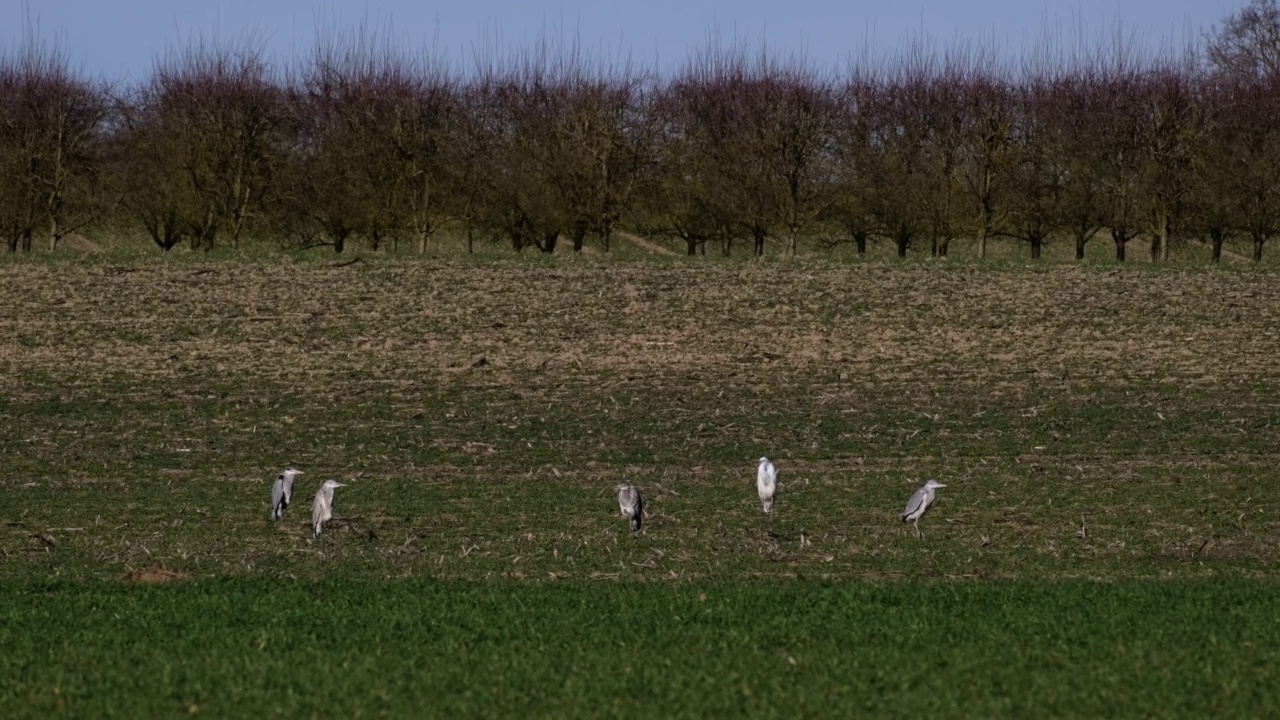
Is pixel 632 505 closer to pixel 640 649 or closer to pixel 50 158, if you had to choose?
pixel 640 649

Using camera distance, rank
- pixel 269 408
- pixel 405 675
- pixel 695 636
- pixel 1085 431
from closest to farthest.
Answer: pixel 405 675 < pixel 695 636 < pixel 1085 431 < pixel 269 408

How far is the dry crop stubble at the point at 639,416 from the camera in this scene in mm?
15602

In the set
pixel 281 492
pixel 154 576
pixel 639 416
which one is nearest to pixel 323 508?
pixel 281 492

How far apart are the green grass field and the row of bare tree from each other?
7.30m

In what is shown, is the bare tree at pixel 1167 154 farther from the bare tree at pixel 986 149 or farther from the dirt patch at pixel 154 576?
the dirt patch at pixel 154 576

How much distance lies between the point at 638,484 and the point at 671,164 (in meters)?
31.2

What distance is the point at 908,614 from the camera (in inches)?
458

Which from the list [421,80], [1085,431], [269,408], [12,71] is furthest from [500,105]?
[1085,431]

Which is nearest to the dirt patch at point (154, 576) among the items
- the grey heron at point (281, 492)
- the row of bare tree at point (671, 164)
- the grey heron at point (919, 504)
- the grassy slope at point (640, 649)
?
the grassy slope at point (640, 649)

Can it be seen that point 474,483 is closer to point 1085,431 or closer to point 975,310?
point 1085,431

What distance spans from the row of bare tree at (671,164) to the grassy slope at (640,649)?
36.3 meters

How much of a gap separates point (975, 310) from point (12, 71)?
35.2 meters

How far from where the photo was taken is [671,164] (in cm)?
5028

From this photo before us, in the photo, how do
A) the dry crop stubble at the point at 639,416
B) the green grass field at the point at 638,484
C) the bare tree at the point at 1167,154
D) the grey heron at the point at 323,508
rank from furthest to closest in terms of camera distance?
1. the bare tree at the point at 1167,154
2. the grey heron at the point at 323,508
3. the dry crop stubble at the point at 639,416
4. the green grass field at the point at 638,484
